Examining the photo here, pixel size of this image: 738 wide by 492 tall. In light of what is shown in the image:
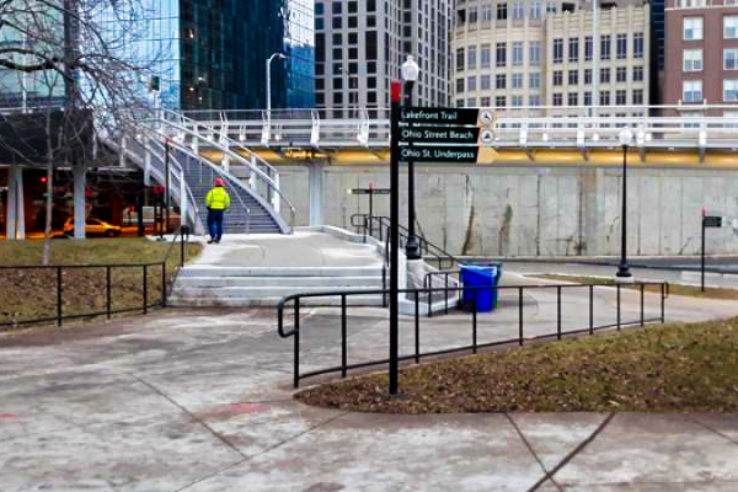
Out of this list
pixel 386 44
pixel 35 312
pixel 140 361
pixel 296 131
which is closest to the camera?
pixel 140 361

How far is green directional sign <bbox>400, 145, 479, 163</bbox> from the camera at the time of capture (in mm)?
9547

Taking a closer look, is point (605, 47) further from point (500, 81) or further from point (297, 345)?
point (297, 345)

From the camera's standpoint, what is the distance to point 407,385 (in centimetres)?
890

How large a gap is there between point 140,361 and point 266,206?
20885mm

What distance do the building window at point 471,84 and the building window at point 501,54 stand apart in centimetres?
381

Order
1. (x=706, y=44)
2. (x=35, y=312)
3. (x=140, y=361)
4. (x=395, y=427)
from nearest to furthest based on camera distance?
(x=395, y=427) → (x=140, y=361) → (x=35, y=312) → (x=706, y=44)

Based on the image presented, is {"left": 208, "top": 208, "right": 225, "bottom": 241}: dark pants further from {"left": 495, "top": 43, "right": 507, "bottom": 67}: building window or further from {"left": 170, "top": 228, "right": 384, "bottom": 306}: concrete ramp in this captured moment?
{"left": 495, "top": 43, "right": 507, "bottom": 67}: building window

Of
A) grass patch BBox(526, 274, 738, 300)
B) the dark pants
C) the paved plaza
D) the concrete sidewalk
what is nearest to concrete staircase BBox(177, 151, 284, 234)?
the dark pants

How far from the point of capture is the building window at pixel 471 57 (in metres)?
122

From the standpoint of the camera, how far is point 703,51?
91.7 meters

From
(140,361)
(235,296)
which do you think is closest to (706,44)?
(235,296)

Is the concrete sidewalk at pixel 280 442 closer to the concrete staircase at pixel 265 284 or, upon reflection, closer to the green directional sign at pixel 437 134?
the green directional sign at pixel 437 134

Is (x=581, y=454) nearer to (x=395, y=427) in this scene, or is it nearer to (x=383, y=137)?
(x=395, y=427)

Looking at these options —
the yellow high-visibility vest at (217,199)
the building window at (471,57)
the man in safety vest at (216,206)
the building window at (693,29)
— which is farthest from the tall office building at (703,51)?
the yellow high-visibility vest at (217,199)
